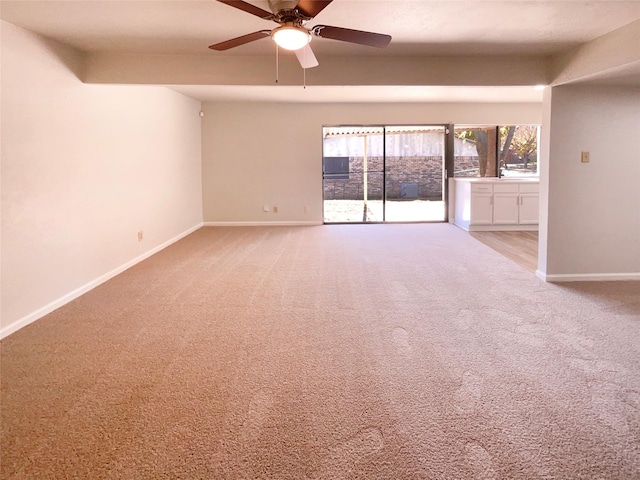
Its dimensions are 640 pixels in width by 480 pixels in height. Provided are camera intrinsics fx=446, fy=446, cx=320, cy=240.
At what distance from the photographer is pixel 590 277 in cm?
443

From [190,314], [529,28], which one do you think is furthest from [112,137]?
[529,28]

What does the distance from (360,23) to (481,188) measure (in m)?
4.84

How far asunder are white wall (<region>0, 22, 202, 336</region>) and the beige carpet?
0.32m

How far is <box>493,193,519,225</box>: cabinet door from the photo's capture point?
753cm

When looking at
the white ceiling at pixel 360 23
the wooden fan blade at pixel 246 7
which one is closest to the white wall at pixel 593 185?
the white ceiling at pixel 360 23

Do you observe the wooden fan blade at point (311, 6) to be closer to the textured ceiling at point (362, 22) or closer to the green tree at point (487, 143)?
the textured ceiling at point (362, 22)

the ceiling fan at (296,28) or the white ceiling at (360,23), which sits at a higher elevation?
the white ceiling at (360,23)

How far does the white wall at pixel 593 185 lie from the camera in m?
4.19

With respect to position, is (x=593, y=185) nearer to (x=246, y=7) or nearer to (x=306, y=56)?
(x=306, y=56)

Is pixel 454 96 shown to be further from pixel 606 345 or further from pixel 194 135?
pixel 606 345

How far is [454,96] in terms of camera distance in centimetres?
727

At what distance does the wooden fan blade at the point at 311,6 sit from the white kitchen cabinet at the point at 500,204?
18.4ft

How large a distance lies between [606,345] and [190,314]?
2.88 meters

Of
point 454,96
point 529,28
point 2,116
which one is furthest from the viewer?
point 454,96
